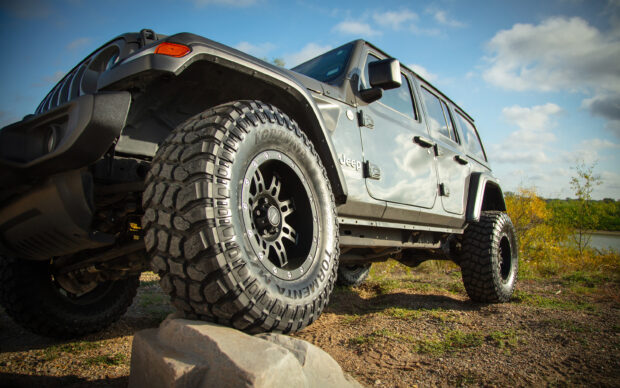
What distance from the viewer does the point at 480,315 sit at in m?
3.40

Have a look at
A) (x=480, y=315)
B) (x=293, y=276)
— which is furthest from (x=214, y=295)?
(x=480, y=315)

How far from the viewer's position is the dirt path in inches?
72.8

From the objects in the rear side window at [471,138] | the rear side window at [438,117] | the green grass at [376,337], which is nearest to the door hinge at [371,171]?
the green grass at [376,337]

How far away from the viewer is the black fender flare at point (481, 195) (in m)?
4.10

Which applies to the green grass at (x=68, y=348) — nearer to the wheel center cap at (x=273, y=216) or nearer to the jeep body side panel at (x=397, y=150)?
the wheel center cap at (x=273, y=216)

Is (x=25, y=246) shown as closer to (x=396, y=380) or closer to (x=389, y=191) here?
(x=396, y=380)

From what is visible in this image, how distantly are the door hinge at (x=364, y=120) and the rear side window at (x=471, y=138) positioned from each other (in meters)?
2.41

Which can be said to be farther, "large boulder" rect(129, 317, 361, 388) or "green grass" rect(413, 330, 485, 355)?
"green grass" rect(413, 330, 485, 355)

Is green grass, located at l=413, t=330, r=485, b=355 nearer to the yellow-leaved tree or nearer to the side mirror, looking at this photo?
the side mirror

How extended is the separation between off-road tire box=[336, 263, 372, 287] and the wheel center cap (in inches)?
132

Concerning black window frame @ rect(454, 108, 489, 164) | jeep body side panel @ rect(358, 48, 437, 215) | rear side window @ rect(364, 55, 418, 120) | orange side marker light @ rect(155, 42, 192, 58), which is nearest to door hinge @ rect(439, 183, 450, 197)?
jeep body side panel @ rect(358, 48, 437, 215)

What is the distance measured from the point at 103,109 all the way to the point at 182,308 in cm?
82

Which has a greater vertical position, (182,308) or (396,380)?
(182,308)

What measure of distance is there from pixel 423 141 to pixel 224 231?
2.58 meters
